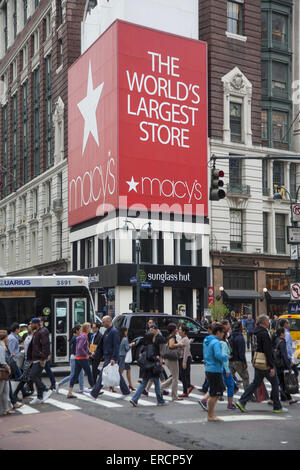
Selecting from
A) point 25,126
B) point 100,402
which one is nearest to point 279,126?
point 25,126

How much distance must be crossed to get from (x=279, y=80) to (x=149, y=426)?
45.7 meters

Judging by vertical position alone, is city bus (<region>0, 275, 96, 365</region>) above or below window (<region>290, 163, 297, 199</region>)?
below

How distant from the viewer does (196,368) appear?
25.8 m

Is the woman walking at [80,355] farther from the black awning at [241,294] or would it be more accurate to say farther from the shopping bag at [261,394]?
the black awning at [241,294]

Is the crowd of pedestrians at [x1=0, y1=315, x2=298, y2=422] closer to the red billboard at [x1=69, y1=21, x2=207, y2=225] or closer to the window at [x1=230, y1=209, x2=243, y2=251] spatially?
the red billboard at [x1=69, y1=21, x2=207, y2=225]

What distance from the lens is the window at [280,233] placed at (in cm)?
5275

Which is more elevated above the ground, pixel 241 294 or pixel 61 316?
pixel 241 294

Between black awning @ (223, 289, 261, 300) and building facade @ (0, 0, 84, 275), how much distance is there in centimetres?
1393

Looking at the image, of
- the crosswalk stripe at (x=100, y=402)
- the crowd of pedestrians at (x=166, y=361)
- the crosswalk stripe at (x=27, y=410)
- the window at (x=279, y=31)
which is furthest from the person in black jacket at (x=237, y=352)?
the window at (x=279, y=31)

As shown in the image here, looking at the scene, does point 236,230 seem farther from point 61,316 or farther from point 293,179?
point 61,316

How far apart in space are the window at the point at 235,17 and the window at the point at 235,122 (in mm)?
5888

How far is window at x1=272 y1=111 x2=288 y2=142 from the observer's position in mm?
53438

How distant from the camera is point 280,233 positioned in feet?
174

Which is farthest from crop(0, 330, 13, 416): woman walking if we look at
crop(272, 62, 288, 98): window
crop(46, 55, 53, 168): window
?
crop(46, 55, 53, 168): window
